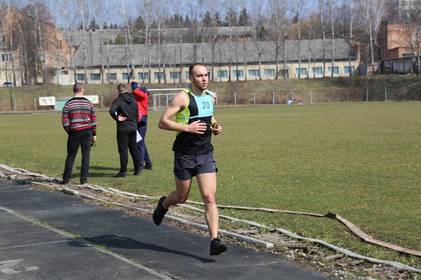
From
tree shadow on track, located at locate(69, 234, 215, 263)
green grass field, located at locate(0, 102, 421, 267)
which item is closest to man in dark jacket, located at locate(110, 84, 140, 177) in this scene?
green grass field, located at locate(0, 102, 421, 267)

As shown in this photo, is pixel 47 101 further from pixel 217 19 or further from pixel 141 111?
pixel 141 111

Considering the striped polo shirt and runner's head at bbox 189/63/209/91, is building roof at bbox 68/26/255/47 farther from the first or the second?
runner's head at bbox 189/63/209/91

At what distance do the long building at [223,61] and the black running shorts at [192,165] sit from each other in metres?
91.0

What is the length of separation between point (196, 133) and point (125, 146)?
6960mm

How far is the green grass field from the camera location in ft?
25.7

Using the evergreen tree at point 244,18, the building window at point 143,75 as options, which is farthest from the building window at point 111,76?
the evergreen tree at point 244,18

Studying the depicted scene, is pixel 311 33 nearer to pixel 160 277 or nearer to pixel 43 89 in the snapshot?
pixel 43 89

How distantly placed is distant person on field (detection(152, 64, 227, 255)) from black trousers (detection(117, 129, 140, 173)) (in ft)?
21.5

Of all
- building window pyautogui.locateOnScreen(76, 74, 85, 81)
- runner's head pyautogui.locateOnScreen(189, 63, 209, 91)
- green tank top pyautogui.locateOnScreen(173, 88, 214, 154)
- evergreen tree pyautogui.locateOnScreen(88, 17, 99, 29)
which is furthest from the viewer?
building window pyautogui.locateOnScreen(76, 74, 85, 81)

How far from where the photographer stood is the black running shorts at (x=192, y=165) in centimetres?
661

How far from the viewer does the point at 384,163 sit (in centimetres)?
1434

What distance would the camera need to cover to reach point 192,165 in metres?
6.61

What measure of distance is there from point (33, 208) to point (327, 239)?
16.0 feet

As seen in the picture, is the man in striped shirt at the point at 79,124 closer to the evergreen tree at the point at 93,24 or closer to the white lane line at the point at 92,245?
the white lane line at the point at 92,245
